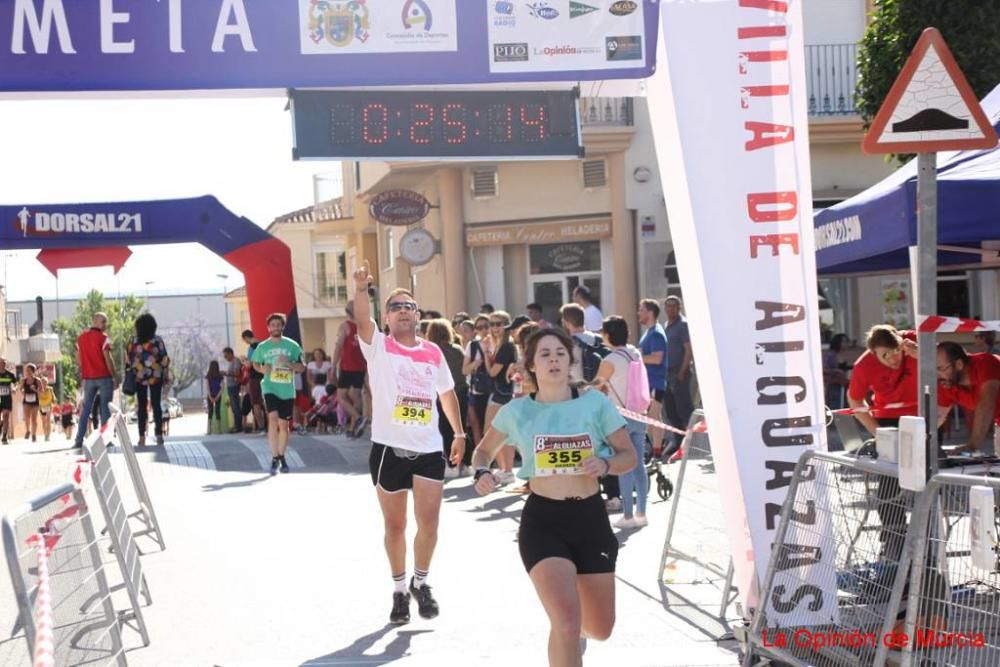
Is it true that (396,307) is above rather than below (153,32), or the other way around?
below

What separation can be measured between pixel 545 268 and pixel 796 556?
23.1m

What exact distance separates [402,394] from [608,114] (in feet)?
65.3

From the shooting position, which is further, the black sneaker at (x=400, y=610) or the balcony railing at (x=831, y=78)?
the balcony railing at (x=831, y=78)

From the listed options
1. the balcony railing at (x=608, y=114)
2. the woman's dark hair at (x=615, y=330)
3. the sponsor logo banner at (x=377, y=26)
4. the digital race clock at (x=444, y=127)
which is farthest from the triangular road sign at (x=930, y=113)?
the balcony railing at (x=608, y=114)

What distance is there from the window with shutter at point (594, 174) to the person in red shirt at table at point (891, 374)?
19.2 meters

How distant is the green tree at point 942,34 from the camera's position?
53.8 feet

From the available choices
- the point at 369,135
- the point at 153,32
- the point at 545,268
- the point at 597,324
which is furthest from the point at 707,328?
the point at 545,268

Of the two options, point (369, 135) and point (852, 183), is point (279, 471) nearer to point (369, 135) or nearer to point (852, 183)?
point (369, 135)

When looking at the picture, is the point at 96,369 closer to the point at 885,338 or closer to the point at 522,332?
the point at 522,332

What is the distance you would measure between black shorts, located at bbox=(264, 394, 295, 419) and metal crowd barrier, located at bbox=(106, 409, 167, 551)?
4426mm

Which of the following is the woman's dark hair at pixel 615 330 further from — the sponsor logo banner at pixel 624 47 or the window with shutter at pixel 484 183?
the window with shutter at pixel 484 183

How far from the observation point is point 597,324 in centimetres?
1964

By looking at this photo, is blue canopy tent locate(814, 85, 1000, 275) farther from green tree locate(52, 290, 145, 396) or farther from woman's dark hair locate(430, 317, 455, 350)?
green tree locate(52, 290, 145, 396)

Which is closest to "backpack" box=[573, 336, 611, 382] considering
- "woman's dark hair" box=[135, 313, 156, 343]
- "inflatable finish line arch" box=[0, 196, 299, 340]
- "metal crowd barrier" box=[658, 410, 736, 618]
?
"metal crowd barrier" box=[658, 410, 736, 618]
